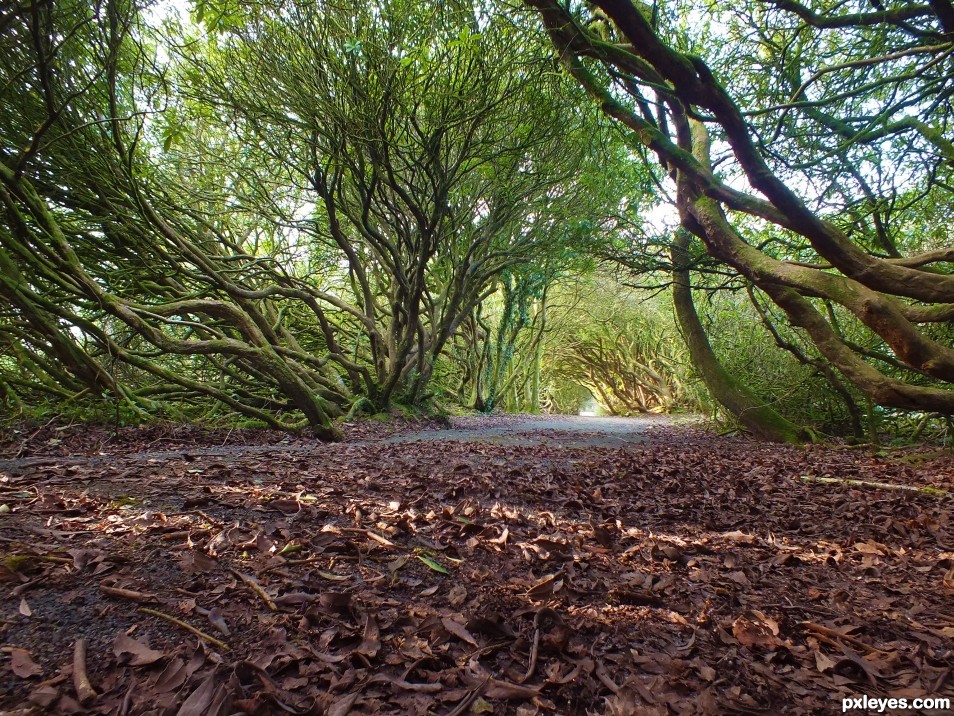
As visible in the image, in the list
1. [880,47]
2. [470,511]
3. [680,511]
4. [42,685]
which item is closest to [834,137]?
[880,47]

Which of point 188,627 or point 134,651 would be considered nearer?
point 134,651

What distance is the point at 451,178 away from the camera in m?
6.95

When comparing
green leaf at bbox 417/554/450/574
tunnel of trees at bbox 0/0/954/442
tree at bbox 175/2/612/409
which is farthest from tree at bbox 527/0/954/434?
green leaf at bbox 417/554/450/574

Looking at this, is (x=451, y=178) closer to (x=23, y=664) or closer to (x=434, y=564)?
(x=434, y=564)

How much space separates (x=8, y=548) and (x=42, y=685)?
2.83ft

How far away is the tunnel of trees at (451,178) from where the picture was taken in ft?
13.9

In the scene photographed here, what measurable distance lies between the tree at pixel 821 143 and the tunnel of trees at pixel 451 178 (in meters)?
0.03

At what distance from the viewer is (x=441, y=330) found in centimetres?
938

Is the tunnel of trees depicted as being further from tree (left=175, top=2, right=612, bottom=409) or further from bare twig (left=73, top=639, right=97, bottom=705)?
bare twig (left=73, top=639, right=97, bottom=705)

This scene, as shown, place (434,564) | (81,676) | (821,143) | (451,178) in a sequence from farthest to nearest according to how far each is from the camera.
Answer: (451,178)
(821,143)
(434,564)
(81,676)

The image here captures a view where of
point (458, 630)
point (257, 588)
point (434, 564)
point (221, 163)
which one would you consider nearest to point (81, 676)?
point (257, 588)

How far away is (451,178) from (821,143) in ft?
15.4

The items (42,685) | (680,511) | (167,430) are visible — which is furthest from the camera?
(167,430)

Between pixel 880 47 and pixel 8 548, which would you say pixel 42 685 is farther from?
pixel 880 47
